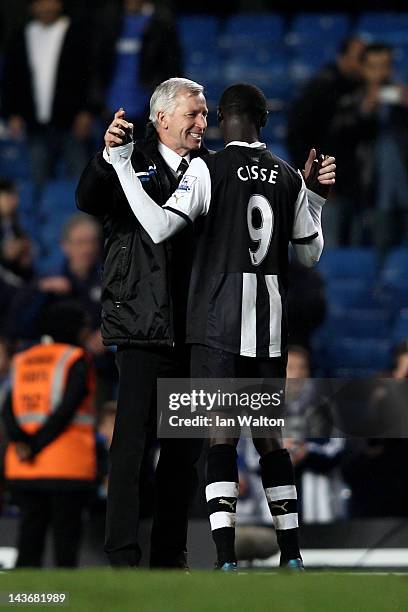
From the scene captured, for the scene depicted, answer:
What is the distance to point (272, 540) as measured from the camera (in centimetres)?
738

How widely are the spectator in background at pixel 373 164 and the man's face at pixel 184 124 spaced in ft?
17.0

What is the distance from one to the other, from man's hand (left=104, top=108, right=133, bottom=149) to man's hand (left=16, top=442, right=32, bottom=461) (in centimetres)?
262

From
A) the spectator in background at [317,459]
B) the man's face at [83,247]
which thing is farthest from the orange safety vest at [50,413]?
the man's face at [83,247]

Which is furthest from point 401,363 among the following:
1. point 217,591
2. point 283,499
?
point 217,591

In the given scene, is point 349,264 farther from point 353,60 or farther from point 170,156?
point 170,156

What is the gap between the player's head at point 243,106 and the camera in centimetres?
517

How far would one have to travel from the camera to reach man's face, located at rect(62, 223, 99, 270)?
9.91 m

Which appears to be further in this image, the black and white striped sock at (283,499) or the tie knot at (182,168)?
the tie knot at (182,168)

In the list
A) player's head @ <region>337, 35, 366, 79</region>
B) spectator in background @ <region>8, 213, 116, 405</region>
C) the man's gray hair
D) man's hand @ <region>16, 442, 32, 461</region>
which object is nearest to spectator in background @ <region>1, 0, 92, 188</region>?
spectator in background @ <region>8, 213, 116, 405</region>

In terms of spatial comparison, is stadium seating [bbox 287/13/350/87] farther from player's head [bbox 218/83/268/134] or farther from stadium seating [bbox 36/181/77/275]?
player's head [bbox 218/83/268/134]

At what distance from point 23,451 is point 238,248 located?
2.57 metres

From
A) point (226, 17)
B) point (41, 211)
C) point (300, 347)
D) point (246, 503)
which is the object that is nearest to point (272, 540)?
point (246, 503)

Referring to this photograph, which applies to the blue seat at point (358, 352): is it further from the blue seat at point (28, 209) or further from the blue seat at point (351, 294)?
the blue seat at point (28, 209)

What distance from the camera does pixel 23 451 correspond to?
7.27m
